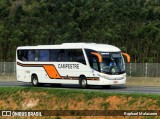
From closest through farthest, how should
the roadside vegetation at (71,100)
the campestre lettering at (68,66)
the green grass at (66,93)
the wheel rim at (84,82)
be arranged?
1. the roadside vegetation at (71,100)
2. the green grass at (66,93)
3. the wheel rim at (84,82)
4. the campestre lettering at (68,66)

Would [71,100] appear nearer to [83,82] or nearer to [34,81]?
[83,82]

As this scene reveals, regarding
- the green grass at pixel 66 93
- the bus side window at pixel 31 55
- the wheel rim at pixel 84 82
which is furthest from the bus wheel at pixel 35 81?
the green grass at pixel 66 93

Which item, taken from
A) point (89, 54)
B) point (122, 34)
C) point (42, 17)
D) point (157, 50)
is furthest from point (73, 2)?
point (89, 54)

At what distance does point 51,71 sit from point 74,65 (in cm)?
261

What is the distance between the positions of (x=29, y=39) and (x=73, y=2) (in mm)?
13666

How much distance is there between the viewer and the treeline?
63000 mm

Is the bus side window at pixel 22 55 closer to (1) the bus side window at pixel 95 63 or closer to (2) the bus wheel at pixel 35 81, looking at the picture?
(2) the bus wheel at pixel 35 81

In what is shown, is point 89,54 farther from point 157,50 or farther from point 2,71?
point 157,50

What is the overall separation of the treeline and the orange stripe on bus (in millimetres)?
23070

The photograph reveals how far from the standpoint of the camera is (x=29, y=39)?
233 feet

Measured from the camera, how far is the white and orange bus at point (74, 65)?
30984 mm

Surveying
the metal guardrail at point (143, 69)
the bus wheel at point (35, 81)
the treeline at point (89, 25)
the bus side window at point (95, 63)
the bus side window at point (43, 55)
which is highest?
the treeline at point (89, 25)

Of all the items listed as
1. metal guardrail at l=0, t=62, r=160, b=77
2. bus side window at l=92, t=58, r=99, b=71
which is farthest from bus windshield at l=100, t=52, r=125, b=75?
metal guardrail at l=0, t=62, r=160, b=77

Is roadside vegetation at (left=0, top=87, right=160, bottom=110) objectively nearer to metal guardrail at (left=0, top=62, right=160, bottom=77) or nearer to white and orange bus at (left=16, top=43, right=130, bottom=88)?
white and orange bus at (left=16, top=43, right=130, bottom=88)
